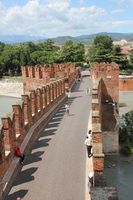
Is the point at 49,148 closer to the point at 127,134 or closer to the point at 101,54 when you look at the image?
the point at 127,134

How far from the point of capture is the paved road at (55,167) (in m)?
12.7

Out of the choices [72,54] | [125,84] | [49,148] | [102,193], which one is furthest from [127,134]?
[72,54]

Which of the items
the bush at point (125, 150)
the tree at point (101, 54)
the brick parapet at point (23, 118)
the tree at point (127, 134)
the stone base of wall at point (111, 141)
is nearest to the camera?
the brick parapet at point (23, 118)

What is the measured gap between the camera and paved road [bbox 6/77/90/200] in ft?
41.7

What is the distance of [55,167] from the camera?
14.9 meters

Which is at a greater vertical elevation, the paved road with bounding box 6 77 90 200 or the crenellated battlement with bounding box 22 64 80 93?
the crenellated battlement with bounding box 22 64 80 93

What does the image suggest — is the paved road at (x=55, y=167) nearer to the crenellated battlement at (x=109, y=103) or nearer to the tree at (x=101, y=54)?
the crenellated battlement at (x=109, y=103)

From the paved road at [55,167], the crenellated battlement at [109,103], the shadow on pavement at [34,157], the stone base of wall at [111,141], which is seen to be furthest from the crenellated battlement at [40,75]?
the shadow on pavement at [34,157]

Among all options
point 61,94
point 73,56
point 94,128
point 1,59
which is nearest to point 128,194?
point 61,94

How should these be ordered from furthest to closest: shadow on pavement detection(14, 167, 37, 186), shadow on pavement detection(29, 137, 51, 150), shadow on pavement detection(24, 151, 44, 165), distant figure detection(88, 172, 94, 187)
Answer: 1. shadow on pavement detection(29, 137, 51, 150)
2. shadow on pavement detection(24, 151, 44, 165)
3. shadow on pavement detection(14, 167, 37, 186)
4. distant figure detection(88, 172, 94, 187)

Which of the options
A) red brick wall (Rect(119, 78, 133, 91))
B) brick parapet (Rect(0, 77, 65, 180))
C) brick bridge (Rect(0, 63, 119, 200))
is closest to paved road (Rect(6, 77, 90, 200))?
brick bridge (Rect(0, 63, 119, 200))

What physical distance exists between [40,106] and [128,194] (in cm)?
779

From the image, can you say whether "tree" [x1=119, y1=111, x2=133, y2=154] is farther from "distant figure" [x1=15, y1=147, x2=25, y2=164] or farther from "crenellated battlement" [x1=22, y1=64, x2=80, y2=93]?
"distant figure" [x1=15, y1=147, x2=25, y2=164]

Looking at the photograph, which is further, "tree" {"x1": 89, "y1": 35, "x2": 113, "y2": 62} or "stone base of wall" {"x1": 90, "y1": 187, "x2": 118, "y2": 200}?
"tree" {"x1": 89, "y1": 35, "x2": 113, "y2": 62}
